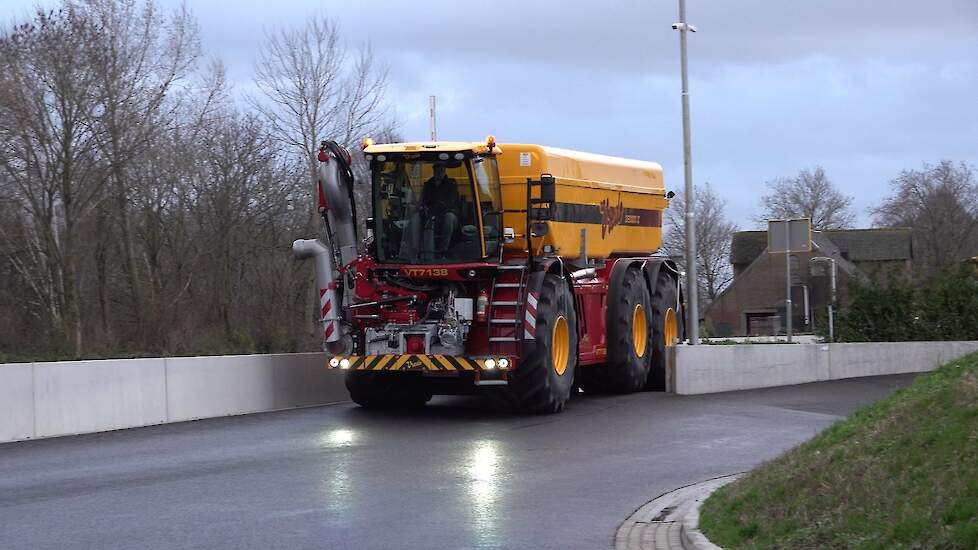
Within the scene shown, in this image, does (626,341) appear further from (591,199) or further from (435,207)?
(435,207)

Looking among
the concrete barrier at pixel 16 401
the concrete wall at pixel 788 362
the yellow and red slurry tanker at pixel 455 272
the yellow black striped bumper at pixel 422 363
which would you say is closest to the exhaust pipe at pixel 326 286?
the yellow and red slurry tanker at pixel 455 272

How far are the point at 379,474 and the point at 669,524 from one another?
3.61 metres

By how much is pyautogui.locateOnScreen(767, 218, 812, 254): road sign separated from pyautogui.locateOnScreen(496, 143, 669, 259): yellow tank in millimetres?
5341

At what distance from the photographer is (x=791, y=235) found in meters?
30.2

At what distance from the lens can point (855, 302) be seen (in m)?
33.7

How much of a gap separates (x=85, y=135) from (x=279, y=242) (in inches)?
382

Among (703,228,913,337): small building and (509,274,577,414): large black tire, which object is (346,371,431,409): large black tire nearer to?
(509,274,577,414): large black tire

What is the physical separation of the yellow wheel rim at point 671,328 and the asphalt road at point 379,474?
405cm

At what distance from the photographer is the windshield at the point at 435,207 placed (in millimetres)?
19391

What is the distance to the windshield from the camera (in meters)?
19.4

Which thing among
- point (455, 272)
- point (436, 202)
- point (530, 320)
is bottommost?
point (530, 320)

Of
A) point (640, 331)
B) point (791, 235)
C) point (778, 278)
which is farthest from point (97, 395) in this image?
point (778, 278)

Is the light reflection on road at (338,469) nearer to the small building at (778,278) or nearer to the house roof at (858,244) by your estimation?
the small building at (778,278)

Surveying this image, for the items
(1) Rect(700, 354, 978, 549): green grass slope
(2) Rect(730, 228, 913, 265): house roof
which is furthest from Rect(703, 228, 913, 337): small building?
(1) Rect(700, 354, 978, 549): green grass slope
